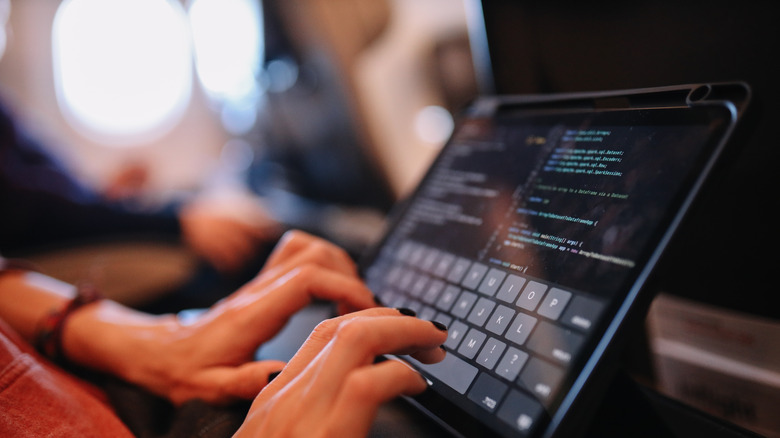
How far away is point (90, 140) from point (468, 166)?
3057 millimetres

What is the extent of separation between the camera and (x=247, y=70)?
1.60 m

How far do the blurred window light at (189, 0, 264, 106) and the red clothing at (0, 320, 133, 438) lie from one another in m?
1.14

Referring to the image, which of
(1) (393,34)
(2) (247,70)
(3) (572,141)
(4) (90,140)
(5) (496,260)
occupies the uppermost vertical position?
(1) (393,34)

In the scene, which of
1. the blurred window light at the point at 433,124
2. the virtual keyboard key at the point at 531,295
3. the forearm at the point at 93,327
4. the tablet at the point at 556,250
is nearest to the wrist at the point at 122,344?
the forearm at the point at 93,327

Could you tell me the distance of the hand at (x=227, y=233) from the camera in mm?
1112

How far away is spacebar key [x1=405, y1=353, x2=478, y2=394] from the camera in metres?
0.33

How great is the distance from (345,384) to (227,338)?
0.70 ft

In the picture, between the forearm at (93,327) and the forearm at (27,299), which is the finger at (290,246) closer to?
the forearm at (93,327)

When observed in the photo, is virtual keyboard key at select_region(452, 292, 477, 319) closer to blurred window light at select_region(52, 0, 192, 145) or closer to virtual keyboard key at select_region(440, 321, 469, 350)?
virtual keyboard key at select_region(440, 321, 469, 350)

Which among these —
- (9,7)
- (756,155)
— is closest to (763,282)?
(756,155)

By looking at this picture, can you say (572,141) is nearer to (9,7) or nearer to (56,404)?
(56,404)

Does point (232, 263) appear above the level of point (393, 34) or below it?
below

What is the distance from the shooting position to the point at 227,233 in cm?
112

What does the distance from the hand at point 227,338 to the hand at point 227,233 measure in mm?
562
